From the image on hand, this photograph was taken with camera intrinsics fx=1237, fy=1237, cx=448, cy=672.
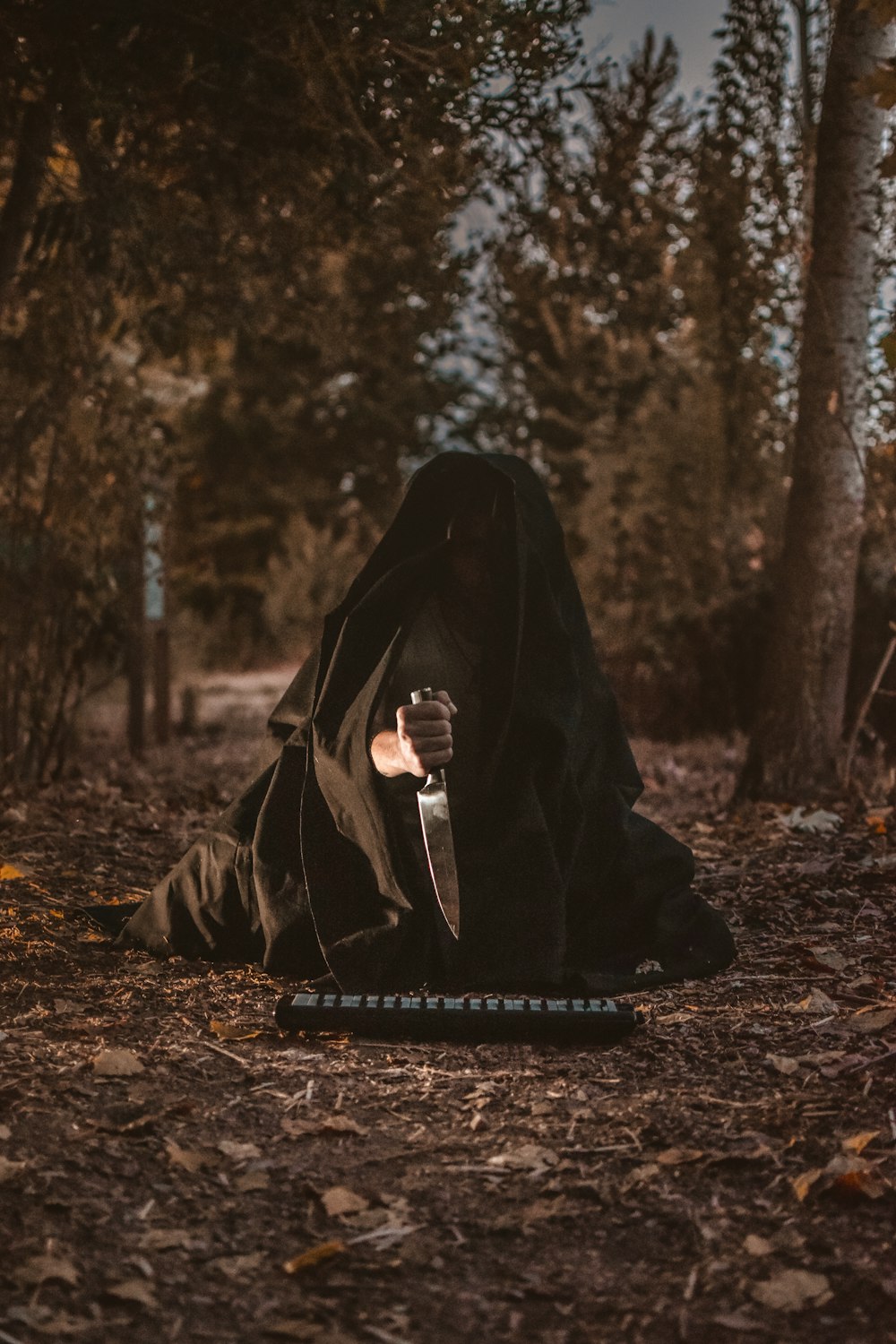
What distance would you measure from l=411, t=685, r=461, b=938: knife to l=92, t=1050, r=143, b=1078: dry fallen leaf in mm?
970

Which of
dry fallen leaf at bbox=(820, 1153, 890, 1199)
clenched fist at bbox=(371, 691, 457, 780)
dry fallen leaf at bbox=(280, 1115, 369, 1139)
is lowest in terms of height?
dry fallen leaf at bbox=(280, 1115, 369, 1139)

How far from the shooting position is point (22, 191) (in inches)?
241

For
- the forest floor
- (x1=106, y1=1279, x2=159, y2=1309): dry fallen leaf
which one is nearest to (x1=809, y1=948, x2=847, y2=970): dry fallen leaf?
the forest floor

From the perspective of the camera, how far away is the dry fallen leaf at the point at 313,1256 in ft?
7.41

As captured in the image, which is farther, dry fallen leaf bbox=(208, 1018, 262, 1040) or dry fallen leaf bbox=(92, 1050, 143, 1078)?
dry fallen leaf bbox=(208, 1018, 262, 1040)

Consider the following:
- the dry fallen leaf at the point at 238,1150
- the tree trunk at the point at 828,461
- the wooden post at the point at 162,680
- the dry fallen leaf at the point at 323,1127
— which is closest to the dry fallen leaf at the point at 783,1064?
the dry fallen leaf at the point at 323,1127

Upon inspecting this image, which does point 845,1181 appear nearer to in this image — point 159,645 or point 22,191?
point 22,191

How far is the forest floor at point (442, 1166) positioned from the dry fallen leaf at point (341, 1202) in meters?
0.01

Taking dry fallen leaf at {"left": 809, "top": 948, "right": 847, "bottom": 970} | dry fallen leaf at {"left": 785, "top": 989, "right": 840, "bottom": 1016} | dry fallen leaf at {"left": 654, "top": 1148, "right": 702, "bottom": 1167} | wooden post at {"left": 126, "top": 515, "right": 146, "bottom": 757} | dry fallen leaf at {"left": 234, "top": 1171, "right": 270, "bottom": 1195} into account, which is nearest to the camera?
dry fallen leaf at {"left": 234, "top": 1171, "right": 270, "bottom": 1195}

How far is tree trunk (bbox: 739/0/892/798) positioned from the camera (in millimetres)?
6227

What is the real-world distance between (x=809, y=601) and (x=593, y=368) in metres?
12.7

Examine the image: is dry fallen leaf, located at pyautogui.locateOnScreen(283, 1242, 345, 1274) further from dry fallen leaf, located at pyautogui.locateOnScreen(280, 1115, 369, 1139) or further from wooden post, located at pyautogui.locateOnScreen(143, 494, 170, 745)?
wooden post, located at pyautogui.locateOnScreen(143, 494, 170, 745)

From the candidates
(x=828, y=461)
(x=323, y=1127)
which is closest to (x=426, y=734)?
(x=323, y=1127)

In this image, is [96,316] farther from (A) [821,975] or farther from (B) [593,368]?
(B) [593,368]
